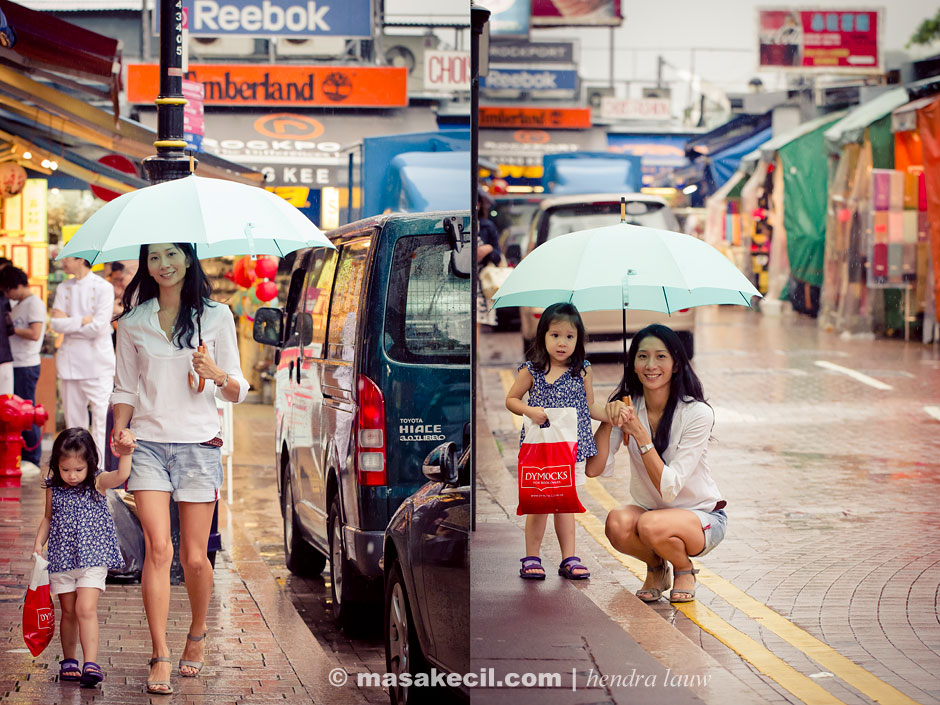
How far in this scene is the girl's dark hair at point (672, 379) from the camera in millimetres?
5609

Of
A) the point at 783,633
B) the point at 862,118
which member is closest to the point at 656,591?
the point at 783,633

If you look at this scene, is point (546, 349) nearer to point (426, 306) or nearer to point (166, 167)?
point (426, 306)

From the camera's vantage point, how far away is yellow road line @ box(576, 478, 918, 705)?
15.4ft

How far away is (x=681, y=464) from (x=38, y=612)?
9.07 feet

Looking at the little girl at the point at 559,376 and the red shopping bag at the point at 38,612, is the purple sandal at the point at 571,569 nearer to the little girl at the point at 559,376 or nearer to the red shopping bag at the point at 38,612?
the little girl at the point at 559,376

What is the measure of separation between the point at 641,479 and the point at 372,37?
2.57 m

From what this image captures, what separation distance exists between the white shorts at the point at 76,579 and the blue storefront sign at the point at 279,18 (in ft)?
5.29

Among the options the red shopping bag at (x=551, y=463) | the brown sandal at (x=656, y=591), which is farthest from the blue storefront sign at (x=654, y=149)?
the red shopping bag at (x=551, y=463)

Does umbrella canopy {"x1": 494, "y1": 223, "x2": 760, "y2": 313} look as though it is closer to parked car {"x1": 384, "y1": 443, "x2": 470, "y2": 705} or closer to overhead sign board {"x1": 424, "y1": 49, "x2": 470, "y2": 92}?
overhead sign board {"x1": 424, "y1": 49, "x2": 470, "y2": 92}

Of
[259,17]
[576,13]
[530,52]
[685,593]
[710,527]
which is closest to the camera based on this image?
[259,17]

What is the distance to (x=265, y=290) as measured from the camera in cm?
388

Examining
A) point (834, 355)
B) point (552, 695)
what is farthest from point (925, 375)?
point (552, 695)

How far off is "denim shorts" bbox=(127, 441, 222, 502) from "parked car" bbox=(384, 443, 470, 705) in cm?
57

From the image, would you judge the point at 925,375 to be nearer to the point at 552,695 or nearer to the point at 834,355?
the point at 834,355
